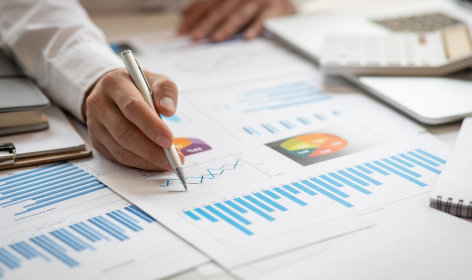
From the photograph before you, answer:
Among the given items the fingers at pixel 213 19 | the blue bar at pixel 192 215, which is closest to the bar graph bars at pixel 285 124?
the blue bar at pixel 192 215

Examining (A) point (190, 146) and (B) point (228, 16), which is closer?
(A) point (190, 146)

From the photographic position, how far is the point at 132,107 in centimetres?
55

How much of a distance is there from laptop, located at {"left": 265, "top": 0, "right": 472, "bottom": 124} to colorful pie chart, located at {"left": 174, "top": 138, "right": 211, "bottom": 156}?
0.32 meters

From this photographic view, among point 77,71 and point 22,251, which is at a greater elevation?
point 77,71

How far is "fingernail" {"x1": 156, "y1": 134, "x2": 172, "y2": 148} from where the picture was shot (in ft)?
1.77

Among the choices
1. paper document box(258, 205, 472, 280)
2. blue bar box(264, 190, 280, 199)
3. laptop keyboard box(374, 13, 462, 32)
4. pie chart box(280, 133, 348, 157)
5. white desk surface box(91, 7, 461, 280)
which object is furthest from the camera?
laptop keyboard box(374, 13, 462, 32)

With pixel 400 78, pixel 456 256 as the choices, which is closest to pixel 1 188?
pixel 456 256

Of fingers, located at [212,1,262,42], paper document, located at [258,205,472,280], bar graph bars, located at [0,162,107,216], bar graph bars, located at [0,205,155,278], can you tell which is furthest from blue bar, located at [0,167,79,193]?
fingers, located at [212,1,262,42]

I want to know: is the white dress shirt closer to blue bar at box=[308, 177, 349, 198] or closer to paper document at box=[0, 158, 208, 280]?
paper document at box=[0, 158, 208, 280]

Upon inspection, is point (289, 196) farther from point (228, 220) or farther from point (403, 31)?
point (403, 31)

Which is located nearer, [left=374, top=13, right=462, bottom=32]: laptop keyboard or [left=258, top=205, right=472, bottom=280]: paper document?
[left=258, top=205, right=472, bottom=280]: paper document

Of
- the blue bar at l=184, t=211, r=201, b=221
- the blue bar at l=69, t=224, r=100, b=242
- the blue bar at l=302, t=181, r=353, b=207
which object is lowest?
the blue bar at l=69, t=224, r=100, b=242

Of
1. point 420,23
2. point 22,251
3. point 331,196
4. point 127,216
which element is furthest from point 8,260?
point 420,23

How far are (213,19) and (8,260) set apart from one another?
81 cm
